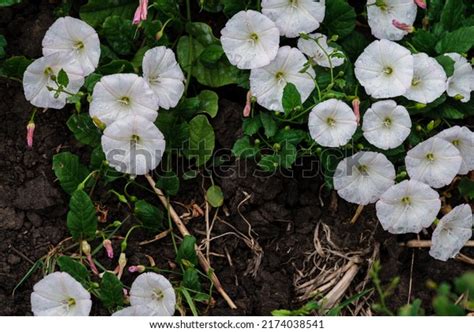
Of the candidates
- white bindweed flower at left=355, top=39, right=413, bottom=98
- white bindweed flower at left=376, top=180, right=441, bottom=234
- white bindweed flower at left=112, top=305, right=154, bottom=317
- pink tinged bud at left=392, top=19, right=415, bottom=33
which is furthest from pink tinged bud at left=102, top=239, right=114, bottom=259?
pink tinged bud at left=392, top=19, right=415, bottom=33

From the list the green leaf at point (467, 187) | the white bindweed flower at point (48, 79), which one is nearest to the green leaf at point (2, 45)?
the white bindweed flower at point (48, 79)

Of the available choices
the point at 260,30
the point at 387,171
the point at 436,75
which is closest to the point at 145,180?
the point at 260,30

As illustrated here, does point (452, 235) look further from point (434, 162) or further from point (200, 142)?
point (200, 142)

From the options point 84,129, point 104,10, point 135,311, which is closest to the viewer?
point 135,311

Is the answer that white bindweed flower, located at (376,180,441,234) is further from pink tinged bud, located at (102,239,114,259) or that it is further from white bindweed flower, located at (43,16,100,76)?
white bindweed flower, located at (43,16,100,76)

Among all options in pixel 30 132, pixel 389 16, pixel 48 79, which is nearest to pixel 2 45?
pixel 48 79

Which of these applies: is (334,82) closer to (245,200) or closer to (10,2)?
(245,200)

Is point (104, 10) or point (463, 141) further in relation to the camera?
point (104, 10)
